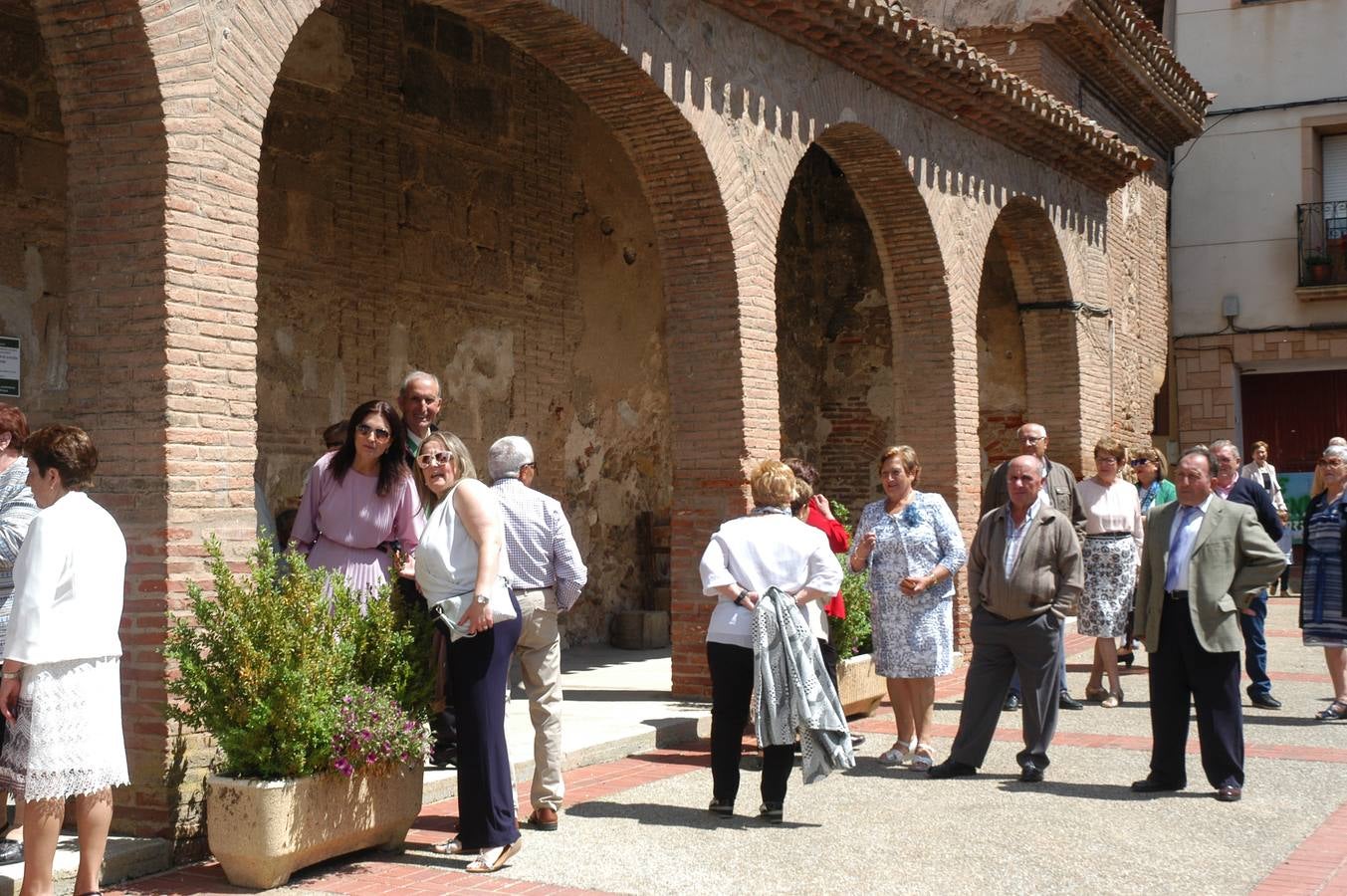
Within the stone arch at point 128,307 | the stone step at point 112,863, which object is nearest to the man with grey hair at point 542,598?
the stone arch at point 128,307

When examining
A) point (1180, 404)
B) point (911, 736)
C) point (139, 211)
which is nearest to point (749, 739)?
point (911, 736)

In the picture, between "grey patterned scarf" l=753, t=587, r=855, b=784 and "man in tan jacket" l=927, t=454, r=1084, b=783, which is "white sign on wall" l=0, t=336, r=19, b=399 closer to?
"grey patterned scarf" l=753, t=587, r=855, b=784

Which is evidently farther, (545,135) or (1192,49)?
(1192,49)

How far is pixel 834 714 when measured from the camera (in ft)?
21.9

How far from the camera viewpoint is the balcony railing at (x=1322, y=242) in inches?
821

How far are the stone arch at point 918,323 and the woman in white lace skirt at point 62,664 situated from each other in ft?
27.7

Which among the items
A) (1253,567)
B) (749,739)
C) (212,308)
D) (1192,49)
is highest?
(1192,49)

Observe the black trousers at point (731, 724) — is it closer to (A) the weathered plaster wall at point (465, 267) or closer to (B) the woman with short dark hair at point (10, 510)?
(B) the woman with short dark hair at point (10, 510)

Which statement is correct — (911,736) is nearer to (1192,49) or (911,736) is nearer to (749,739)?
(749,739)

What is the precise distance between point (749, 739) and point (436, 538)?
3.50 m

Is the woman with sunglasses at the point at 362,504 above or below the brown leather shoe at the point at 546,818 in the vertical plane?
above

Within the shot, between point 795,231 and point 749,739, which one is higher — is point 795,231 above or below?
above

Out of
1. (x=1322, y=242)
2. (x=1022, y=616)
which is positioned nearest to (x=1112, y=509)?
(x=1022, y=616)

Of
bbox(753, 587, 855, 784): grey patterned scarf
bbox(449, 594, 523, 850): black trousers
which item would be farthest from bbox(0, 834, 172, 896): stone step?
bbox(753, 587, 855, 784): grey patterned scarf
